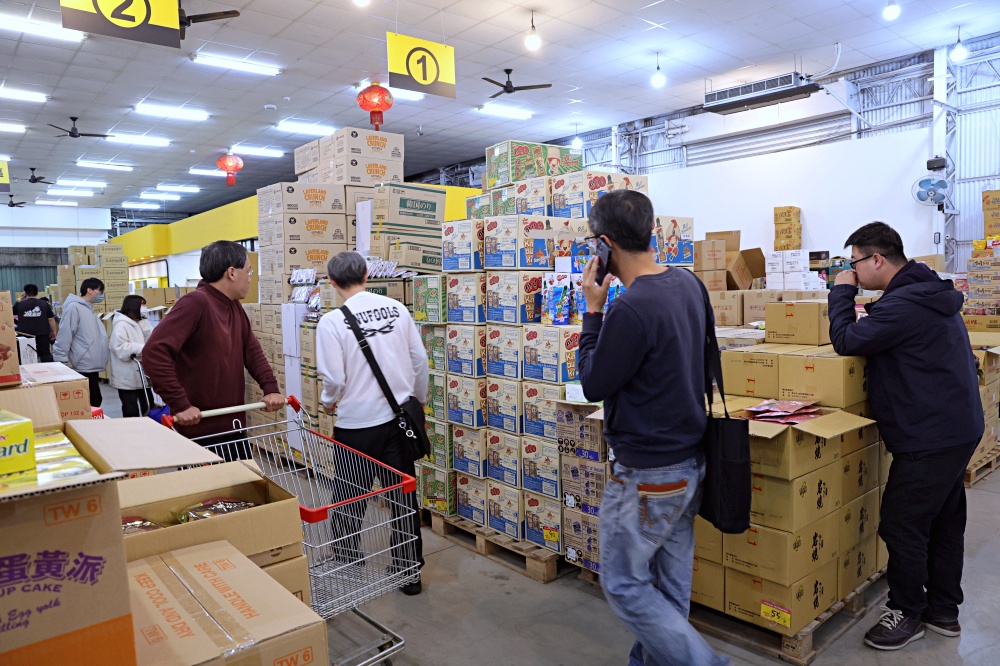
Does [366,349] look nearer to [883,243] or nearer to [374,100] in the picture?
[883,243]

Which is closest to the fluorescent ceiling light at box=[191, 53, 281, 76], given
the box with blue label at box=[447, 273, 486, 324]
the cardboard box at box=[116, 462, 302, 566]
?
the box with blue label at box=[447, 273, 486, 324]

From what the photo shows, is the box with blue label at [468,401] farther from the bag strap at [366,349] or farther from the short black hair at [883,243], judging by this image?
the short black hair at [883,243]

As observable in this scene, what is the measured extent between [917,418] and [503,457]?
2.10 meters

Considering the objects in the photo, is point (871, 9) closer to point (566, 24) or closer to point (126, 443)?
point (566, 24)

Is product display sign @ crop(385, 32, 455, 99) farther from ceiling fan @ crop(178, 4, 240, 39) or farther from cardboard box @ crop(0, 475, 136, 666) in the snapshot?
cardboard box @ crop(0, 475, 136, 666)

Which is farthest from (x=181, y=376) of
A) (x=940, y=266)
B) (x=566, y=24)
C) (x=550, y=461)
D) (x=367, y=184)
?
(x=940, y=266)

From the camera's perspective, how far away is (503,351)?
3895 mm

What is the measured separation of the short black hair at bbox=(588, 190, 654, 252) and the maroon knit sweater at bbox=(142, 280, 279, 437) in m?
1.83

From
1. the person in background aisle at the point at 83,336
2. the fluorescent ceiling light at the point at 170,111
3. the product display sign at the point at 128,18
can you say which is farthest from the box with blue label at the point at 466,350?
the fluorescent ceiling light at the point at 170,111

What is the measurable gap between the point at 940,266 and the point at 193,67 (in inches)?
369

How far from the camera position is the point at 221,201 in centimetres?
2173

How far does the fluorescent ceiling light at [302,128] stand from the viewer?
12133mm

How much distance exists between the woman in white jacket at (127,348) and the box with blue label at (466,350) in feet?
12.7

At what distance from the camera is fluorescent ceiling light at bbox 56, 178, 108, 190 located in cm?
1655
